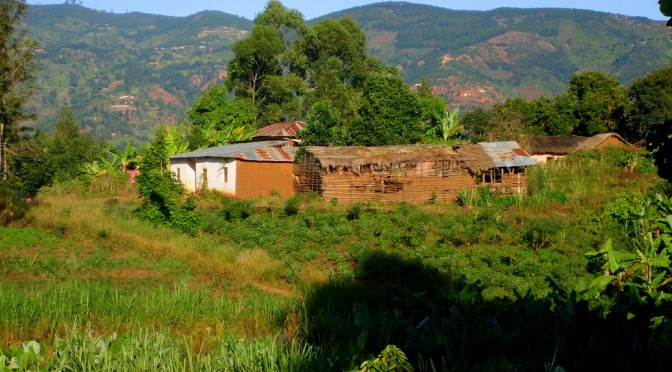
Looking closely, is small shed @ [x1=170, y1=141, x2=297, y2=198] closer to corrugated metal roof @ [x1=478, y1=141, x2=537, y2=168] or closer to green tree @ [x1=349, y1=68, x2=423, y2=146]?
green tree @ [x1=349, y1=68, x2=423, y2=146]

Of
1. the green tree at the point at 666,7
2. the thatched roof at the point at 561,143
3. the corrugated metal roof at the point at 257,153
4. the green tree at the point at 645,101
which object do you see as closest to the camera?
the green tree at the point at 666,7

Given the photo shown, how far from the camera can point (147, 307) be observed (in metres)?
9.30

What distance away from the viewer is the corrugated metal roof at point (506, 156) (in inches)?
1102

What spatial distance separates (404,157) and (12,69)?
62.7 feet

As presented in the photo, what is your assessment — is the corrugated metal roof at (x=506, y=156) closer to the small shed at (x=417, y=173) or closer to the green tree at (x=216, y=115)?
the small shed at (x=417, y=173)

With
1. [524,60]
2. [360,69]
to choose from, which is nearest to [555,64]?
[524,60]

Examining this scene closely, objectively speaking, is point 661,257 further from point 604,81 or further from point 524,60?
point 524,60

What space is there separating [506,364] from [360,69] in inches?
2212

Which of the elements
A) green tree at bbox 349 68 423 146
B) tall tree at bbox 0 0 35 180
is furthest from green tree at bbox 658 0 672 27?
green tree at bbox 349 68 423 146

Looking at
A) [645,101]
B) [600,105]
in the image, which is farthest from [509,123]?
[645,101]

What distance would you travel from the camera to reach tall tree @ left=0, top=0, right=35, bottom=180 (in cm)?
3162

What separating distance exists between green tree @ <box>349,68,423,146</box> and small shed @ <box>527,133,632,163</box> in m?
8.40

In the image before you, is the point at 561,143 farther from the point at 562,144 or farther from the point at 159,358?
the point at 159,358

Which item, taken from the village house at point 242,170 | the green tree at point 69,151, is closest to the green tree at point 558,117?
the village house at point 242,170
